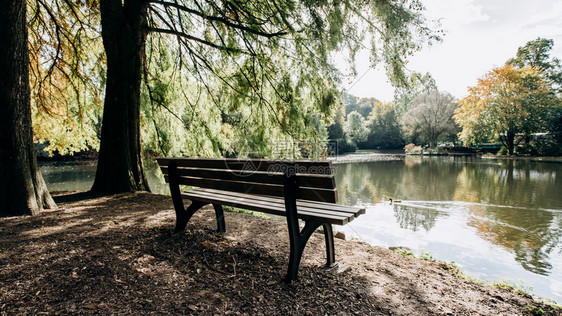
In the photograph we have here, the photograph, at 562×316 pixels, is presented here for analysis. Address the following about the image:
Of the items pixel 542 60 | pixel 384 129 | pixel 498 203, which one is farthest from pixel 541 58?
pixel 498 203

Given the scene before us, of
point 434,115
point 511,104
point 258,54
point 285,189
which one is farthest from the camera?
point 434,115

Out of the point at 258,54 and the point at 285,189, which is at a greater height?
the point at 258,54

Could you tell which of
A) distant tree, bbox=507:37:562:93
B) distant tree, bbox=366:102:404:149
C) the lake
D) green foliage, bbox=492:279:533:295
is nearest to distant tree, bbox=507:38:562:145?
distant tree, bbox=507:37:562:93

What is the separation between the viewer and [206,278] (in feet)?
7.54

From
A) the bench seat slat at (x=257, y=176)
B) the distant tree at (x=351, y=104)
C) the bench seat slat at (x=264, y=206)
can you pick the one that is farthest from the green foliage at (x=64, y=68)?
the distant tree at (x=351, y=104)

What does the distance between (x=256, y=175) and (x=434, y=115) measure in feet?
133

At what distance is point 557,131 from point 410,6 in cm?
3230

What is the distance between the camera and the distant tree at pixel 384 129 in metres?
49.7

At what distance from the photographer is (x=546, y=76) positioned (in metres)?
29.6

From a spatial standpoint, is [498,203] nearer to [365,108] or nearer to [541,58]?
[541,58]

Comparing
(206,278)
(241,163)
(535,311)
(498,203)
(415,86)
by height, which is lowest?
(498,203)

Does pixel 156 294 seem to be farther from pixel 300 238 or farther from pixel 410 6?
pixel 410 6

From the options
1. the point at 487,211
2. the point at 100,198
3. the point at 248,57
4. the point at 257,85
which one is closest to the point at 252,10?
the point at 248,57

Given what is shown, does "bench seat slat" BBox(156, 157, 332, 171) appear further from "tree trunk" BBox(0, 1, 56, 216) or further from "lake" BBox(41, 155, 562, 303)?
"lake" BBox(41, 155, 562, 303)
